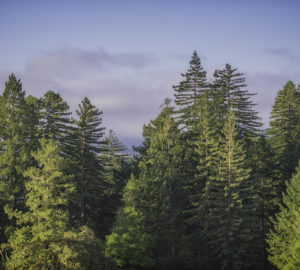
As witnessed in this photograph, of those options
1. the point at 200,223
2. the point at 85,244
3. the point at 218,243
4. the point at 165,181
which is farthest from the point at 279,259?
the point at 85,244

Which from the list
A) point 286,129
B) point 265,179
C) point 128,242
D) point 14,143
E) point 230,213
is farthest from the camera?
point 286,129

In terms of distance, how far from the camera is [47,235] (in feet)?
81.4

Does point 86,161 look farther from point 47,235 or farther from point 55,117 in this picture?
point 47,235

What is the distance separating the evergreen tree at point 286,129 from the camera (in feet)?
148

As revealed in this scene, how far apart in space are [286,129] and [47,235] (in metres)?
37.8

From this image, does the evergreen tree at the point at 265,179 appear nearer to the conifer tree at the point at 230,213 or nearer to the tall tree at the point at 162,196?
the conifer tree at the point at 230,213

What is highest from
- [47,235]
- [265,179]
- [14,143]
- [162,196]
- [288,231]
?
[14,143]

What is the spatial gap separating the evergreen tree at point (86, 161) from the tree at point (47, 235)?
A: 8801 mm

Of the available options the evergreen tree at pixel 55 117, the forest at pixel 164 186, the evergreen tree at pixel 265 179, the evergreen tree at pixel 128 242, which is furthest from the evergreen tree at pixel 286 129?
the evergreen tree at pixel 55 117

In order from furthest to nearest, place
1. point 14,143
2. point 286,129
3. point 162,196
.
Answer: point 286,129, point 162,196, point 14,143

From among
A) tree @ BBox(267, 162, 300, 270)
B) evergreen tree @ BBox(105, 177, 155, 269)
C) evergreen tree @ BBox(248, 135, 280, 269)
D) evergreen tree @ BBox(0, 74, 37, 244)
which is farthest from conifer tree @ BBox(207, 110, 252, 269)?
evergreen tree @ BBox(0, 74, 37, 244)

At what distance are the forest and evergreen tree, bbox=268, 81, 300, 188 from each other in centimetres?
27

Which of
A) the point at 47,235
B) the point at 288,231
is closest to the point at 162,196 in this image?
the point at 288,231

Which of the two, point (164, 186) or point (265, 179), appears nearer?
point (164, 186)
